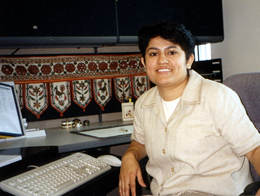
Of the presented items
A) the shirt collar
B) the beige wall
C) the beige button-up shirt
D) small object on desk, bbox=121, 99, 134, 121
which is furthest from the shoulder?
the beige wall

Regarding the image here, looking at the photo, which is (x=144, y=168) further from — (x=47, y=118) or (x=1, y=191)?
(x=47, y=118)

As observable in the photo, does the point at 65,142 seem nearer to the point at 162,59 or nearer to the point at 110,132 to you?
the point at 110,132

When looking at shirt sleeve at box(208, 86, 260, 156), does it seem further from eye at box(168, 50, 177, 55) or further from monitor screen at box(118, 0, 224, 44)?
monitor screen at box(118, 0, 224, 44)

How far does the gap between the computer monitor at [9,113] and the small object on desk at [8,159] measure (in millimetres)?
139

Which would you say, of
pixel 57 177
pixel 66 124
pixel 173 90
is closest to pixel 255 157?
pixel 173 90

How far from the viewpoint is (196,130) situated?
1.11 metres

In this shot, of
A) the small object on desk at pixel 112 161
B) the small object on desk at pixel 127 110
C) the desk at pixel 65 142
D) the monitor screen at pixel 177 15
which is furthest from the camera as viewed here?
the small object on desk at pixel 127 110

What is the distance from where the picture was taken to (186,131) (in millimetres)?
1117

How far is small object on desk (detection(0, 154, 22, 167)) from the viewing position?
1154 mm

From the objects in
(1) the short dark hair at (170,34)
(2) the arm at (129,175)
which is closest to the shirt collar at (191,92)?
(1) the short dark hair at (170,34)

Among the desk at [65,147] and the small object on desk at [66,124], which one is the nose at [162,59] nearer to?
the desk at [65,147]

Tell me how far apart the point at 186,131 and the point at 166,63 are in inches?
11.2

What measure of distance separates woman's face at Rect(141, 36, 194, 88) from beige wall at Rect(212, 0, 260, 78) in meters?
1.11

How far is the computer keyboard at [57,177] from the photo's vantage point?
901 mm
